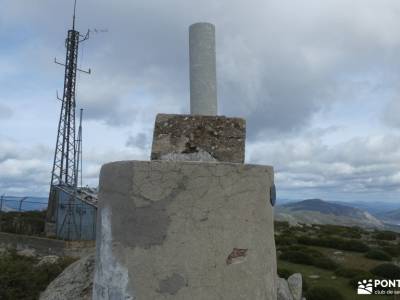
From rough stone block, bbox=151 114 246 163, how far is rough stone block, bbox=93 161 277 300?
0.46 meters

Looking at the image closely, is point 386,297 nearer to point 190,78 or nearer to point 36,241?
point 190,78

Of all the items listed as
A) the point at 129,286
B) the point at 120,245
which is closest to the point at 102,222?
the point at 120,245

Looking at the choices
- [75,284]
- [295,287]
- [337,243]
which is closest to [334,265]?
[337,243]

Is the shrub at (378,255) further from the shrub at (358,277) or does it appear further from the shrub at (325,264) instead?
the shrub at (358,277)

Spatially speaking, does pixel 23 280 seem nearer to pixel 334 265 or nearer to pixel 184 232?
pixel 184 232

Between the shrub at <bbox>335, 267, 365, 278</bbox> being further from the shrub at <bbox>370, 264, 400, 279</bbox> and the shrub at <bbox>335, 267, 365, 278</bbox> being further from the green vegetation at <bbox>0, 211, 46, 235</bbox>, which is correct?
the green vegetation at <bbox>0, 211, 46, 235</bbox>

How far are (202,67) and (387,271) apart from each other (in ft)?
54.8

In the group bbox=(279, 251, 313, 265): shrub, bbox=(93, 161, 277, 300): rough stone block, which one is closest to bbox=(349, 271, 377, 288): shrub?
bbox=(279, 251, 313, 265): shrub

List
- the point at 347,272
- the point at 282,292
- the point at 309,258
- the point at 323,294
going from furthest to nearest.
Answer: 1. the point at 309,258
2. the point at 347,272
3. the point at 323,294
4. the point at 282,292

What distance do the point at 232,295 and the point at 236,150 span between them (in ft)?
4.81

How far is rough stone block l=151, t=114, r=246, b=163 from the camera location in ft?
14.9

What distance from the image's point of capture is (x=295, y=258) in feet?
74.0

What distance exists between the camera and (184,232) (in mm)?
3902

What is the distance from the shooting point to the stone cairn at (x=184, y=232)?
386cm
